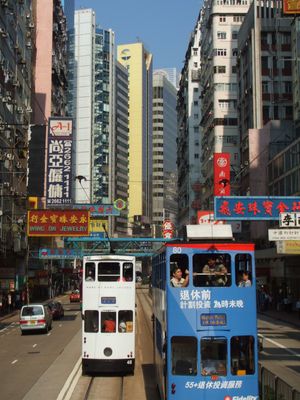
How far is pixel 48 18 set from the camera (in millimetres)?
87375

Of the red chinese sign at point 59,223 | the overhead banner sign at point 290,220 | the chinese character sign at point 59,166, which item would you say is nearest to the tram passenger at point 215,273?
the overhead banner sign at point 290,220

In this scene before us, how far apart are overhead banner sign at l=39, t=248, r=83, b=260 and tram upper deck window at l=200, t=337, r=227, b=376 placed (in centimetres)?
6013

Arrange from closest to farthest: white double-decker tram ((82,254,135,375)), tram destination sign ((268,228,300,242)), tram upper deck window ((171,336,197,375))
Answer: tram upper deck window ((171,336,197,375)), white double-decker tram ((82,254,135,375)), tram destination sign ((268,228,300,242))

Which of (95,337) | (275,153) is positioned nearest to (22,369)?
(95,337)

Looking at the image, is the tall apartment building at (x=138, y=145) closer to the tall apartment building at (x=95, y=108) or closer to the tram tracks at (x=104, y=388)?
the tall apartment building at (x=95, y=108)

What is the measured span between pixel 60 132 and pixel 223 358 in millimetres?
32752

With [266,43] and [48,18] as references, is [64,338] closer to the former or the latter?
[266,43]

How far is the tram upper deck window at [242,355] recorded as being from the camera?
12.6 m

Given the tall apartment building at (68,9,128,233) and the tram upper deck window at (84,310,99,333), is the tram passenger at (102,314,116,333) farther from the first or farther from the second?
the tall apartment building at (68,9,128,233)

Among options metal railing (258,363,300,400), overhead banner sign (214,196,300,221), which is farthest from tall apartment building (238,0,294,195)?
metal railing (258,363,300,400)

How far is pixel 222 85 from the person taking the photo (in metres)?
90.4

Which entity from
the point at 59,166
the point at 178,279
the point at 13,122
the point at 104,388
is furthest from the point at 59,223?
the point at 178,279

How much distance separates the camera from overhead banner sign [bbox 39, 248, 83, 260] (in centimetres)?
7194

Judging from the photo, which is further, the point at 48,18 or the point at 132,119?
the point at 132,119
